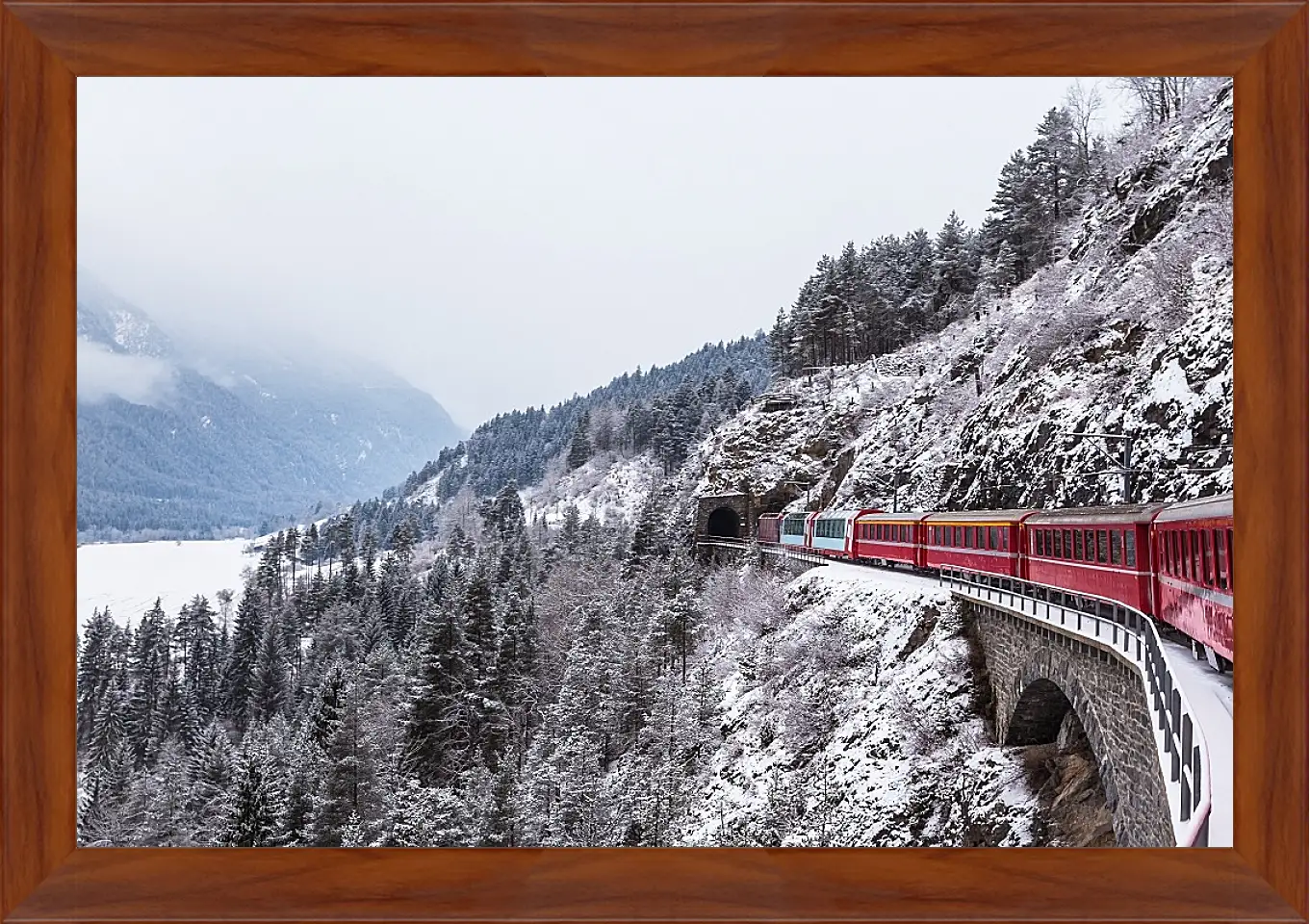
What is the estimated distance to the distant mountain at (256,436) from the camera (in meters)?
6.25

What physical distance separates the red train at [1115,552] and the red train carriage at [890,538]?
0.02m

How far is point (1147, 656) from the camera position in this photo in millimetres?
3816

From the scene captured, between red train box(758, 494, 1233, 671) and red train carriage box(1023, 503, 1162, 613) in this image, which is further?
red train carriage box(1023, 503, 1162, 613)

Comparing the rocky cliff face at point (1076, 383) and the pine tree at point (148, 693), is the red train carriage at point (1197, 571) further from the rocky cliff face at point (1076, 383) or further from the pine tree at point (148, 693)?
the pine tree at point (148, 693)

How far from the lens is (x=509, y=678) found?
13.7 m

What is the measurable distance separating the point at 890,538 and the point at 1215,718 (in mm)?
8647

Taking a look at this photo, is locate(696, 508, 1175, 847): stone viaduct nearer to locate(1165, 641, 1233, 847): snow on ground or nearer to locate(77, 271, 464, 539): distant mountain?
locate(1165, 641, 1233, 847): snow on ground

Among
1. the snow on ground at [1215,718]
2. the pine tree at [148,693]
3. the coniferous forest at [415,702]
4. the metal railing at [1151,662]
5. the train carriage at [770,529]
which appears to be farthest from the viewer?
the train carriage at [770,529]

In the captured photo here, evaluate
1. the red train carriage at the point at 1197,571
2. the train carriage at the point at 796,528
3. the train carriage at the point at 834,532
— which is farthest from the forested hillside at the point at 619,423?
the red train carriage at the point at 1197,571

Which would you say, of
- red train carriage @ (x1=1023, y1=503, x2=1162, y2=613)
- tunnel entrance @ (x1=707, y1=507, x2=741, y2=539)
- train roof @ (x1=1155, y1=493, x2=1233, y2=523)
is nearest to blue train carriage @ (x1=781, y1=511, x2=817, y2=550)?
tunnel entrance @ (x1=707, y1=507, x2=741, y2=539)

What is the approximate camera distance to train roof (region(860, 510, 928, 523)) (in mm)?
9997

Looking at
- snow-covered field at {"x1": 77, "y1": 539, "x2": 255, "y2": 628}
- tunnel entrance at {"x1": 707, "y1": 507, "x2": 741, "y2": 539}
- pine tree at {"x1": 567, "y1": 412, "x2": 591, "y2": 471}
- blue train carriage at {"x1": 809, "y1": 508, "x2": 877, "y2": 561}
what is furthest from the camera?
pine tree at {"x1": 567, "y1": 412, "x2": 591, "y2": 471}
